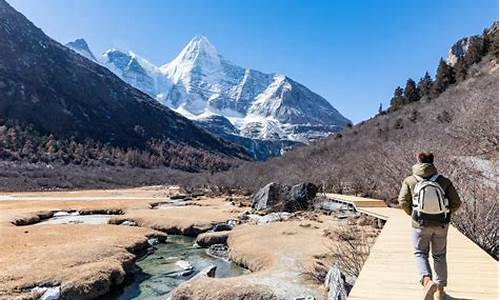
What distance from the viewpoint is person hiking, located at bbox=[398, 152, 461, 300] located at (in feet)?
23.9

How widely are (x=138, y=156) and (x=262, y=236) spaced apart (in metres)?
155

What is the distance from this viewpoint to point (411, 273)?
29.8 ft

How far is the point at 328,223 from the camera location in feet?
107

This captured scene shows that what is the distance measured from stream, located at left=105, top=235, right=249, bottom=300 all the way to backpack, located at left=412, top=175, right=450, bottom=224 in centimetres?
1402

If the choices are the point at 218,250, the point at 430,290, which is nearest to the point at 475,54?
the point at 218,250

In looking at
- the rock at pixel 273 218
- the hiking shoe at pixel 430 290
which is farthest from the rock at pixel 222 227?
the hiking shoe at pixel 430 290

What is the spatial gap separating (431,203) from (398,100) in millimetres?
96259

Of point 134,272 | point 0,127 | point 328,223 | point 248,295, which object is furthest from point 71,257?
point 0,127

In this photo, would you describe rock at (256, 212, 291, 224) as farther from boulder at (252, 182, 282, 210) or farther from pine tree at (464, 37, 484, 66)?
pine tree at (464, 37, 484, 66)

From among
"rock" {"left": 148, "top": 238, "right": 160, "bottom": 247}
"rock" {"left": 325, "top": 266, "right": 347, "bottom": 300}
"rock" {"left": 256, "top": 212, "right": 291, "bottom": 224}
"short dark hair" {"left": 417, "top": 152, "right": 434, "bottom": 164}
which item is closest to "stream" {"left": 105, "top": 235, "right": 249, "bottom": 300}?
"rock" {"left": 148, "top": 238, "right": 160, "bottom": 247}

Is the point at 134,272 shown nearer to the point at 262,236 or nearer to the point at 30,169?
the point at 262,236

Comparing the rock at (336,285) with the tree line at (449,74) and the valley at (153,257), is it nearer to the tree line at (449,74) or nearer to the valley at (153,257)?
the valley at (153,257)

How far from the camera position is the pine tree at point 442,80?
82.3 meters

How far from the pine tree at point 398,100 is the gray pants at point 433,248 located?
92456 millimetres
